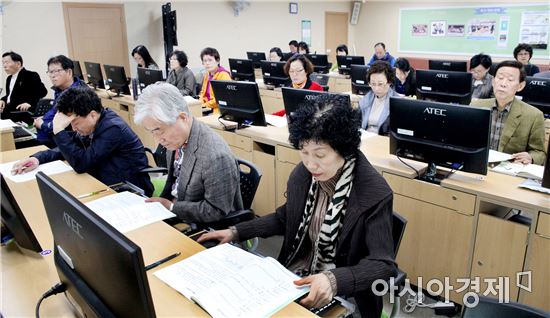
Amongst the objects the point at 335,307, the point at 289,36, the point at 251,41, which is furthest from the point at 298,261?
the point at 289,36

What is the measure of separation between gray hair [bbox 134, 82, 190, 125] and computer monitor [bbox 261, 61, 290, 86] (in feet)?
12.8

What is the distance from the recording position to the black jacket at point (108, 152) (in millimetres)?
2170

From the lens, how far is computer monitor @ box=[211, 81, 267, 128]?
300cm

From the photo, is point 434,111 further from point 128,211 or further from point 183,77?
point 183,77

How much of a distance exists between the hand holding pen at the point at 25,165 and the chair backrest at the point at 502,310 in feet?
7.66

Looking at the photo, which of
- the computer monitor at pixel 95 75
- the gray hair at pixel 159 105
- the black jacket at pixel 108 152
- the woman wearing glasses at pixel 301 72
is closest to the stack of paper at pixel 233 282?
the gray hair at pixel 159 105

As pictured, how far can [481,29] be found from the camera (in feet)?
28.3

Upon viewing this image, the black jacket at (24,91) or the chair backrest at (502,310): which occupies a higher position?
the black jacket at (24,91)

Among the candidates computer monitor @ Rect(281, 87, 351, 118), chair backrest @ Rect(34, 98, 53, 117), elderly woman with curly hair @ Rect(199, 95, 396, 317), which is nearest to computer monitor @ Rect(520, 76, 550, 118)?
computer monitor @ Rect(281, 87, 351, 118)

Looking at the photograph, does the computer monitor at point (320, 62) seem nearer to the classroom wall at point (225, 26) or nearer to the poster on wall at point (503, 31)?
the classroom wall at point (225, 26)

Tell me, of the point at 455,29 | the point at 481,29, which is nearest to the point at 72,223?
the point at 481,29

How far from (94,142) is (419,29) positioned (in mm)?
9348

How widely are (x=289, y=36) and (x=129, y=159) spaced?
27.4ft

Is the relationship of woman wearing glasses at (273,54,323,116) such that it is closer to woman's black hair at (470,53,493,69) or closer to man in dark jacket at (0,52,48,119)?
woman's black hair at (470,53,493,69)
